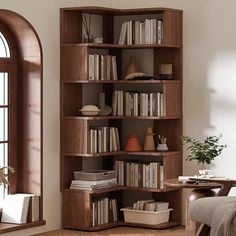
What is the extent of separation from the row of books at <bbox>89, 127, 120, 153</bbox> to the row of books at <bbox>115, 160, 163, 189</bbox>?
211 millimetres

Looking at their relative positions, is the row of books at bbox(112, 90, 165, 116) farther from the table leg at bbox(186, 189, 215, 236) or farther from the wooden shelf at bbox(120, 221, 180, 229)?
the table leg at bbox(186, 189, 215, 236)

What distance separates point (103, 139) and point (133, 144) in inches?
14.2

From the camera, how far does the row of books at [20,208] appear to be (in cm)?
863

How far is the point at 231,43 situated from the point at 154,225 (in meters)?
2.01

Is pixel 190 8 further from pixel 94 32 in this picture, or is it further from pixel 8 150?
pixel 8 150

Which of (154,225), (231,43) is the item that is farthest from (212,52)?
(154,225)

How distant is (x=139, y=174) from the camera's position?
9.30 m

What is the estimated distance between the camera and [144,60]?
9523mm

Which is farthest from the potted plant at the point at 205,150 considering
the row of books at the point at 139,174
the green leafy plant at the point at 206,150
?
the row of books at the point at 139,174

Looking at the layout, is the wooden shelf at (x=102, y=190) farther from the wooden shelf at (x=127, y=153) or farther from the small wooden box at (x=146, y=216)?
the wooden shelf at (x=127, y=153)

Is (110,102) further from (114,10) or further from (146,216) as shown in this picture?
(146,216)

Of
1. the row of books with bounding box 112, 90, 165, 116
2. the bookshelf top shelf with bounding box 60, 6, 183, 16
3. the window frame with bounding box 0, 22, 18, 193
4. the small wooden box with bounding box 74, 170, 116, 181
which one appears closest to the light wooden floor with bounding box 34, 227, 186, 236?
the small wooden box with bounding box 74, 170, 116, 181

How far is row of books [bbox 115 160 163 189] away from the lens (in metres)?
9.16

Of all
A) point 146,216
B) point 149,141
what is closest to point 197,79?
point 149,141
